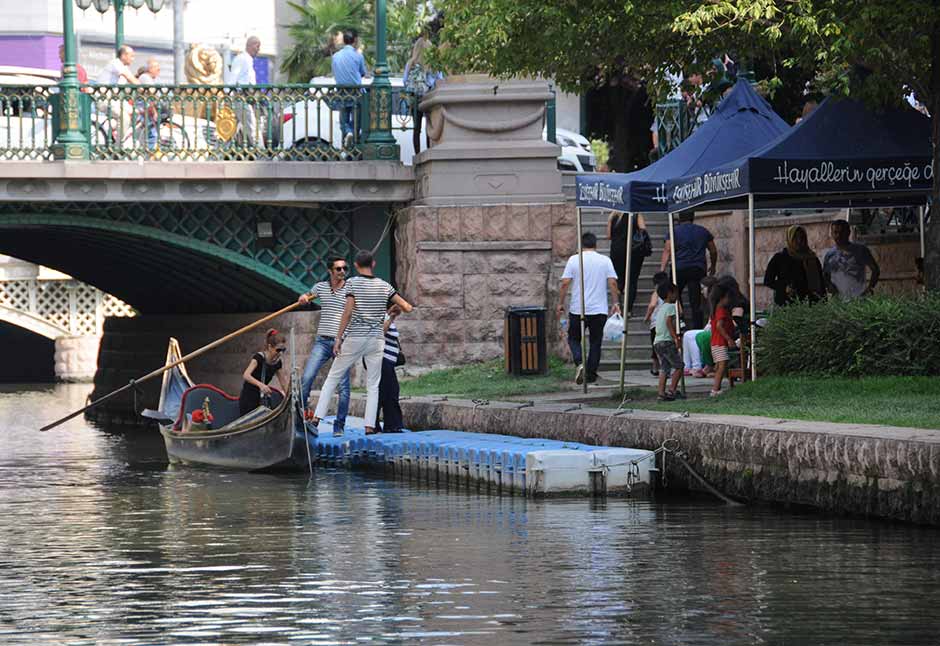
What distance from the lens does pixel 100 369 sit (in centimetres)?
3678

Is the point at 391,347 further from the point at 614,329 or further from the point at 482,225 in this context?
the point at 482,225

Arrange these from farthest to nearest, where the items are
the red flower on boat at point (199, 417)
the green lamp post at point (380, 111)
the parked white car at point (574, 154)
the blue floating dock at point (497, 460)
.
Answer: the parked white car at point (574, 154), the green lamp post at point (380, 111), the red flower on boat at point (199, 417), the blue floating dock at point (497, 460)

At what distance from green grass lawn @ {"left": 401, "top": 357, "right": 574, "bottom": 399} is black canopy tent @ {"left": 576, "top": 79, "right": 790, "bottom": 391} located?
7.02ft

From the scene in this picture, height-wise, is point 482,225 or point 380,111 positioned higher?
point 380,111

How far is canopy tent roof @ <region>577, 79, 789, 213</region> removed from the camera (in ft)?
61.4

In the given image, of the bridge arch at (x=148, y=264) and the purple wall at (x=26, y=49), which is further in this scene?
the purple wall at (x=26, y=49)

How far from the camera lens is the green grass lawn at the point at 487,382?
2103 centimetres

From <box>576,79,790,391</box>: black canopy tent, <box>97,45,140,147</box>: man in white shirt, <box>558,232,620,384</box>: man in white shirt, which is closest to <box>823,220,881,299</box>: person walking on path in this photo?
<box>576,79,790,391</box>: black canopy tent

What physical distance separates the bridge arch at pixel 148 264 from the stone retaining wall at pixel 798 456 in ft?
32.3

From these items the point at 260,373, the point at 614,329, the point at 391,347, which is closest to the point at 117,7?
the point at 614,329

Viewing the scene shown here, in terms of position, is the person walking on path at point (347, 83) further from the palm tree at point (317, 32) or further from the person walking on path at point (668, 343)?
the palm tree at point (317, 32)

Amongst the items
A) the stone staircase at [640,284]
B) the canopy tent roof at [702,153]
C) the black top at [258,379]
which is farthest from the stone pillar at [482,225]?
the canopy tent roof at [702,153]

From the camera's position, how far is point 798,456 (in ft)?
44.3

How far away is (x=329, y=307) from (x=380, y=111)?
22.7ft
